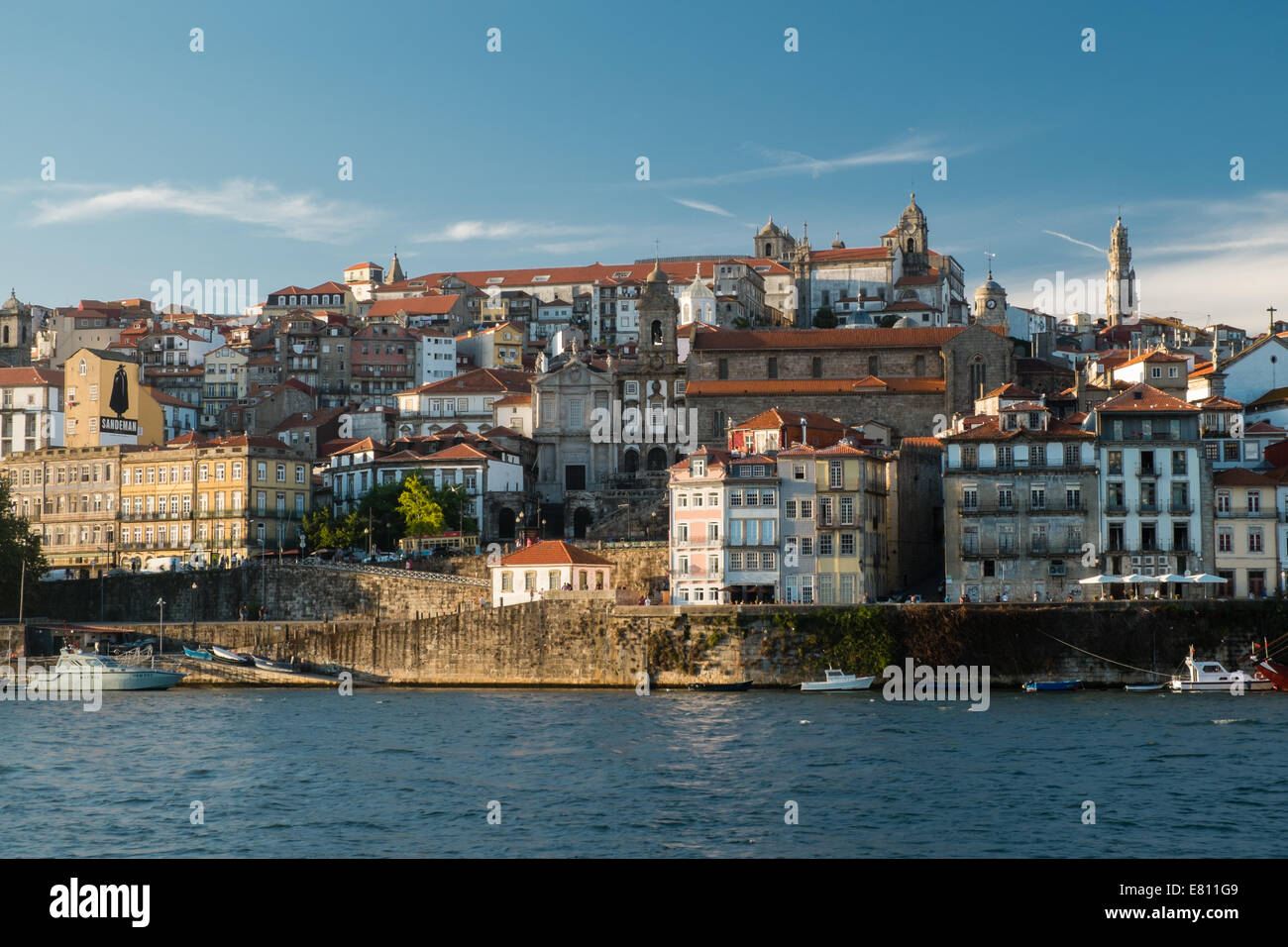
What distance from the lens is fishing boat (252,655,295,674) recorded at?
67.9 metres

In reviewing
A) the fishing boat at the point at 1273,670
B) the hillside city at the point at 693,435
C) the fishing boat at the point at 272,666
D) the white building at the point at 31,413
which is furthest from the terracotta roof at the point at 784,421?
the white building at the point at 31,413

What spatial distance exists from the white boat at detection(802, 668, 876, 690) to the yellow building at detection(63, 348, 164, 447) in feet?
197

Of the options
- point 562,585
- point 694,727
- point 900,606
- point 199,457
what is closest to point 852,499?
point 900,606

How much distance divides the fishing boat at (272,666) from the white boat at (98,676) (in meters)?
3.74

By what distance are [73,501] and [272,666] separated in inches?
1290

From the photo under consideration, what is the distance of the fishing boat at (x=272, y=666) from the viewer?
223 ft

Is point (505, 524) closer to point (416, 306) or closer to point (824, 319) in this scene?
point (824, 319)

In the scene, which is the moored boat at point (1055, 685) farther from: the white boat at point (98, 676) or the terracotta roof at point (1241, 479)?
the white boat at point (98, 676)

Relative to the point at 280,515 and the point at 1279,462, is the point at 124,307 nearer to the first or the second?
the point at 280,515

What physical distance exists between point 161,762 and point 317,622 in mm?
28642

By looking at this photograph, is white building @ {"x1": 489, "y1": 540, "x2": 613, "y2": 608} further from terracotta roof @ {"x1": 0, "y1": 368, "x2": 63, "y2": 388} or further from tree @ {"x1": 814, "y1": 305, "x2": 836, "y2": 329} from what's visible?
tree @ {"x1": 814, "y1": 305, "x2": 836, "y2": 329}

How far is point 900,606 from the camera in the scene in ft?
204

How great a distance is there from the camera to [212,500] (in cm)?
9031

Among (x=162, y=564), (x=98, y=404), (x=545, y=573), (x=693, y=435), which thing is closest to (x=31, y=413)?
(x=98, y=404)
